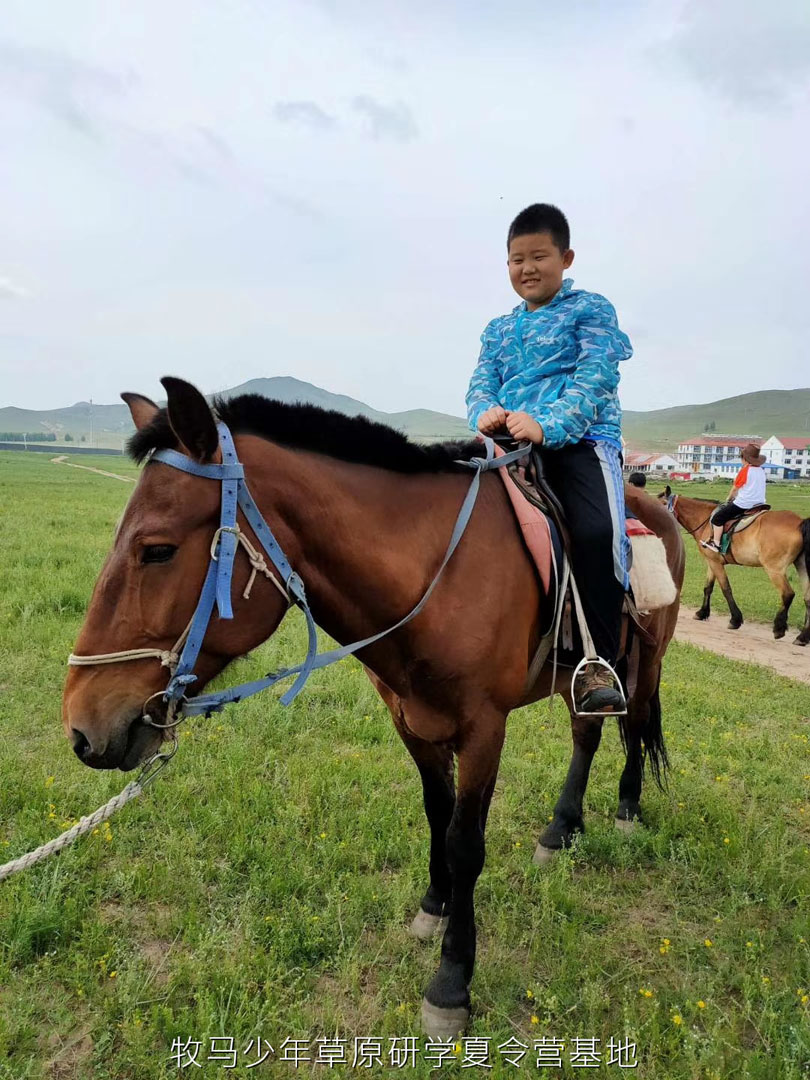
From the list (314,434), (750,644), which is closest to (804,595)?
(750,644)

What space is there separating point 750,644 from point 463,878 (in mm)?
10241

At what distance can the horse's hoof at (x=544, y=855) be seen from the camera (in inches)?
156

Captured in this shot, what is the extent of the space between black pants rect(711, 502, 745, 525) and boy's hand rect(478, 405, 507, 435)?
37.8 feet

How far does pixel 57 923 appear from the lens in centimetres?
310

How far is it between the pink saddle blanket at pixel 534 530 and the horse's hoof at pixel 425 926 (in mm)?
2005

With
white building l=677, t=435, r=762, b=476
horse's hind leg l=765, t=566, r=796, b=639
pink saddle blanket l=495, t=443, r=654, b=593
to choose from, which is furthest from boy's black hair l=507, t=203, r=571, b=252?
white building l=677, t=435, r=762, b=476

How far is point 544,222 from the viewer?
10.6 feet

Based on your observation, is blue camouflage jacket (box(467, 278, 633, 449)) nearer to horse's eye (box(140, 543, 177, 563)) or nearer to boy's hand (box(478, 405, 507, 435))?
boy's hand (box(478, 405, 507, 435))

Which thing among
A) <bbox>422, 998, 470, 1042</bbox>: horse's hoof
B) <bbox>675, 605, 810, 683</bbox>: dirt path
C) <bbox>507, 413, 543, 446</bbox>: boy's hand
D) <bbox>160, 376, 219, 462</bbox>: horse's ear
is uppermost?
<bbox>507, 413, 543, 446</bbox>: boy's hand

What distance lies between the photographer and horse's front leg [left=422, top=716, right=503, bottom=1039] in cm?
276

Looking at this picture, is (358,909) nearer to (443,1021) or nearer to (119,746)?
(443,1021)

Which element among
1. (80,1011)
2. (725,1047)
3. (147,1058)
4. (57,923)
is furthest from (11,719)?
(725,1047)

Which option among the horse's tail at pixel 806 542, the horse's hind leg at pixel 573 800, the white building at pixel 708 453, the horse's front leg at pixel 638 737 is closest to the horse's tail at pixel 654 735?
the horse's front leg at pixel 638 737

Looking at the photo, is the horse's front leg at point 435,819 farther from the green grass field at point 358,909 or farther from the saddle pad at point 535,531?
the saddle pad at point 535,531
